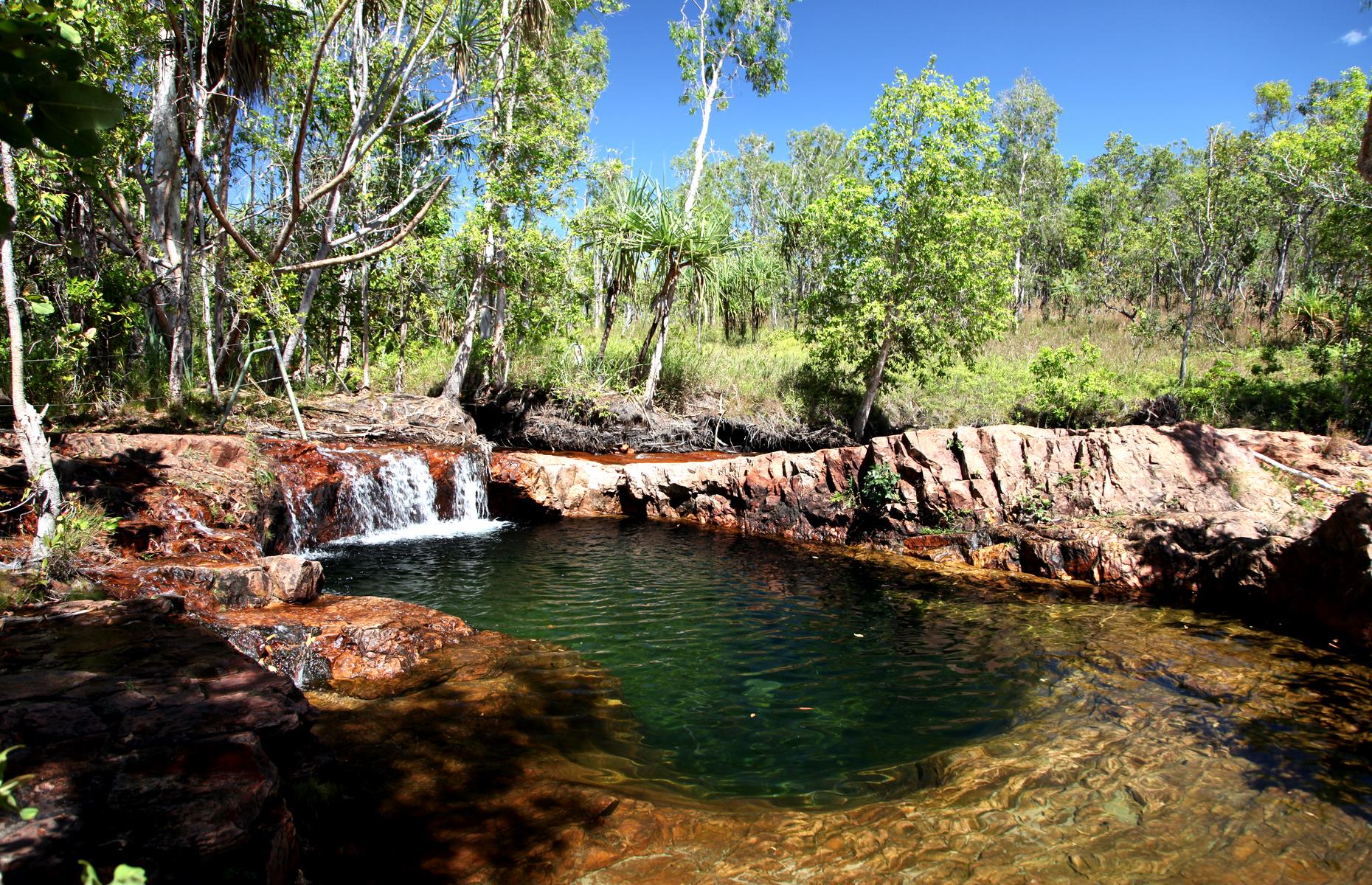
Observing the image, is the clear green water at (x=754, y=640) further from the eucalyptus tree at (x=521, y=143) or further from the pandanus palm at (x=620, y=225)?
the pandanus palm at (x=620, y=225)

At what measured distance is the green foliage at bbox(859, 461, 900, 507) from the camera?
10.7m

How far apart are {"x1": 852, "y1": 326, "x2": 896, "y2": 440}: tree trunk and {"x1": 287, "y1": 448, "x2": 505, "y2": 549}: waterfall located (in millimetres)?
8881

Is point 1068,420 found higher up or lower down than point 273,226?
lower down

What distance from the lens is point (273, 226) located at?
1450 centimetres

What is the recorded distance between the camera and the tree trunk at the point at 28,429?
5.14 m

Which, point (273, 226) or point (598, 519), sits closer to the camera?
point (598, 519)

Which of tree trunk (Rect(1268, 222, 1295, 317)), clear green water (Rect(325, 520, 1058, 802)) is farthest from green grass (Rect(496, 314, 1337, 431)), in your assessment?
clear green water (Rect(325, 520, 1058, 802))

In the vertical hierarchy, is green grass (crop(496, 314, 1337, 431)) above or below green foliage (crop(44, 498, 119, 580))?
above

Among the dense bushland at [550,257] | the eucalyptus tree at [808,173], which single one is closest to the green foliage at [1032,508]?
the dense bushland at [550,257]

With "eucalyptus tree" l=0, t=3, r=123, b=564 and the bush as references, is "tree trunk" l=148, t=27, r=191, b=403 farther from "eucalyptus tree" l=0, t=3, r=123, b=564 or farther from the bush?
the bush

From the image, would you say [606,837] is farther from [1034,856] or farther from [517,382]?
[517,382]

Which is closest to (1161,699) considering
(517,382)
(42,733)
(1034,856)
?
(1034,856)

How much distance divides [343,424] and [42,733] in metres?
11.4

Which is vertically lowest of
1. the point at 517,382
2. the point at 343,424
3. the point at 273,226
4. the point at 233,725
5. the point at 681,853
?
the point at 681,853
